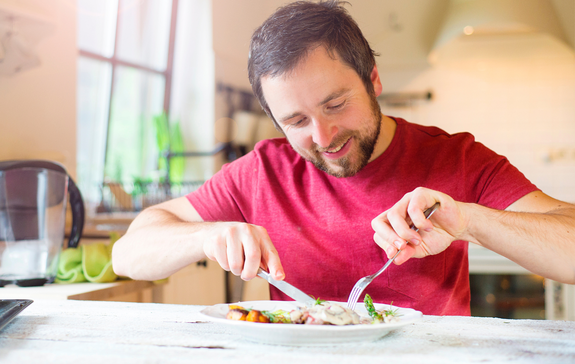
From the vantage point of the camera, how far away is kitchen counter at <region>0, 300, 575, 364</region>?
1.95 ft

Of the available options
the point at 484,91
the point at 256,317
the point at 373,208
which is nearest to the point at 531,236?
the point at 373,208

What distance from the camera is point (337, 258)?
1.17 m

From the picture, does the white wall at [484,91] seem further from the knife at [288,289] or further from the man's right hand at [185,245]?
the knife at [288,289]

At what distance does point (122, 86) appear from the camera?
349 cm

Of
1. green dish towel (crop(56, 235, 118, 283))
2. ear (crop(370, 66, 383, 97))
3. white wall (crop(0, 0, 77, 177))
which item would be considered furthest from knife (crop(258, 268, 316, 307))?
white wall (crop(0, 0, 77, 177))

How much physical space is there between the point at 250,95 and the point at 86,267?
2.71 m

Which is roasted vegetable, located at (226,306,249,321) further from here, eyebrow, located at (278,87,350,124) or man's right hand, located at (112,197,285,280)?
eyebrow, located at (278,87,350,124)

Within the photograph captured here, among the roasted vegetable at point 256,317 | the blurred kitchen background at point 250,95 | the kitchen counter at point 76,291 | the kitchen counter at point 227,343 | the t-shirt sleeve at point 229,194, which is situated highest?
the blurred kitchen background at point 250,95

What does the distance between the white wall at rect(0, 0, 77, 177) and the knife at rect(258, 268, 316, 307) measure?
47.7 inches

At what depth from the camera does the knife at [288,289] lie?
0.80 metres

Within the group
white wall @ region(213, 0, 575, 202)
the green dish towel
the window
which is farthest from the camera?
white wall @ region(213, 0, 575, 202)

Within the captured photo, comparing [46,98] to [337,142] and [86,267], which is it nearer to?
[86,267]

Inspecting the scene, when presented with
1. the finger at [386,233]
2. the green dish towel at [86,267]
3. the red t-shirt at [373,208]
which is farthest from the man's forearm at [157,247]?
the finger at [386,233]

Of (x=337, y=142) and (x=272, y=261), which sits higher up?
(x=337, y=142)
